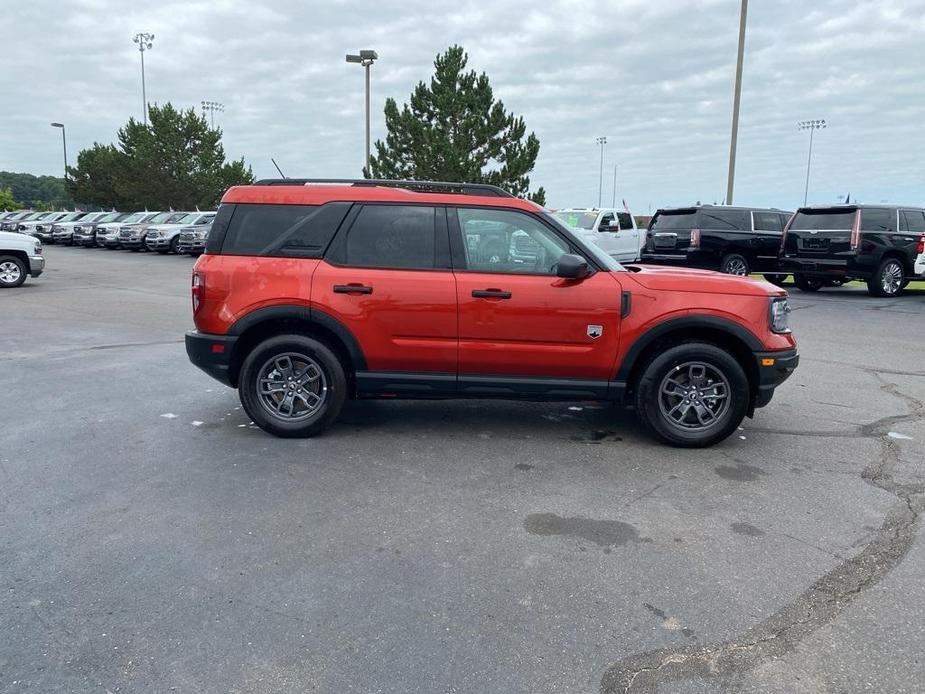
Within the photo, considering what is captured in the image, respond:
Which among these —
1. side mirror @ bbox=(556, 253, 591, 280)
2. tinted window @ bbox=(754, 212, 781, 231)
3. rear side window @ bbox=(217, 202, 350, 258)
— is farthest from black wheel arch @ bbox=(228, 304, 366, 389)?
tinted window @ bbox=(754, 212, 781, 231)

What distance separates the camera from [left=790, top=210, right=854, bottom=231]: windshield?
49.8 feet

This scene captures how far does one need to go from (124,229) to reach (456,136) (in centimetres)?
1535

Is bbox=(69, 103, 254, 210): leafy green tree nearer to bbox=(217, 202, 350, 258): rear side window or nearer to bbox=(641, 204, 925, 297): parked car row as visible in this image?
bbox=(641, 204, 925, 297): parked car row

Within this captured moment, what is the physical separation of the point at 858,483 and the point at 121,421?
5397 mm

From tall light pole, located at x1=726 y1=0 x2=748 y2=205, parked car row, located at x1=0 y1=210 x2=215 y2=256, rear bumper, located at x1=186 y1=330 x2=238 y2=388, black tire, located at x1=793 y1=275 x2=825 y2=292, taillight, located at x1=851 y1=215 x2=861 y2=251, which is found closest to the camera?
rear bumper, located at x1=186 y1=330 x2=238 y2=388

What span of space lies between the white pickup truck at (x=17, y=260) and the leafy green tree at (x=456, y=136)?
17.5m

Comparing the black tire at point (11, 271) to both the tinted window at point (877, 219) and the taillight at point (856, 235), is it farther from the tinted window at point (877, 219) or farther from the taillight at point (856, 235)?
the tinted window at point (877, 219)

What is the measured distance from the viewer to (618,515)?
13.1 feet

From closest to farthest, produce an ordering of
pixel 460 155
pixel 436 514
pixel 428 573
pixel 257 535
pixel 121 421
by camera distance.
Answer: pixel 428 573, pixel 257 535, pixel 436 514, pixel 121 421, pixel 460 155

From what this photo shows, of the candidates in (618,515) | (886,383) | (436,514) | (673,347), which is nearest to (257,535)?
(436,514)

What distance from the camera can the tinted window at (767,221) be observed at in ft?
58.1

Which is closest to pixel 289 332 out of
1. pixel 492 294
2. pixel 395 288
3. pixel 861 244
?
pixel 395 288

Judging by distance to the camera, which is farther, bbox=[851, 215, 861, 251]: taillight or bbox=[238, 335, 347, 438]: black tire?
bbox=[851, 215, 861, 251]: taillight

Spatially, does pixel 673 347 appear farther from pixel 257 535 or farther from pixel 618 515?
pixel 257 535
